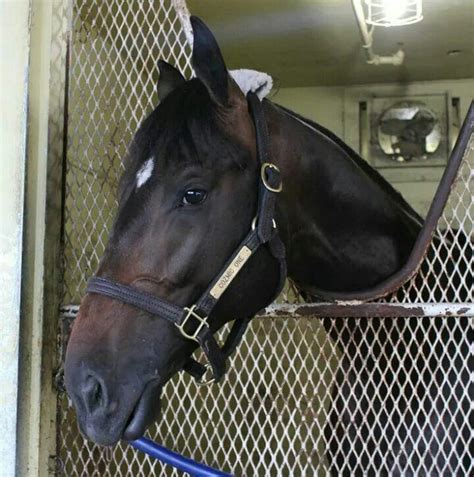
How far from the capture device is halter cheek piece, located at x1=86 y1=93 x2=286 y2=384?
1.13 meters

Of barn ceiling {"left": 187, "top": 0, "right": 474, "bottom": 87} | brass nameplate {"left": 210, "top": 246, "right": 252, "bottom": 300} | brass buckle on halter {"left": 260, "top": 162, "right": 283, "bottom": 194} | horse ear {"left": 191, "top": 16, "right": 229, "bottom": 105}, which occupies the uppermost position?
horse ear {"left": 191, "top": 16, "right": 229, "bottom": 105}

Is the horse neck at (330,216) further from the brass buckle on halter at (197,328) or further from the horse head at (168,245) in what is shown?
the brass buckle on halter at (197,328)

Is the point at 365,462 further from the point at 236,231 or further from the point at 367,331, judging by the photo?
the point at 236,231

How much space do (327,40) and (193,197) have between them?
8.76ft

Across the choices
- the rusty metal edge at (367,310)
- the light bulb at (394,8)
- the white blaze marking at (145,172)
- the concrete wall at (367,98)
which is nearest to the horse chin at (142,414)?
the white blaze marking at (145,172)

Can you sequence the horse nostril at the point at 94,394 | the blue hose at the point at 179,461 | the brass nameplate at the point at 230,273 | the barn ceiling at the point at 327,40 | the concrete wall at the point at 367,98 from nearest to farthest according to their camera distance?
the horse nostril at the point at 94,394 < the brass nameplate at the point at 230,273 < the blue hose at the point at 179,461 < the barn ceiling at the point at 327,40 < the concrete wall at the point at 367,98

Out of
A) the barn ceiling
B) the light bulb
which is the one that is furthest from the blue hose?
the barn ceiling

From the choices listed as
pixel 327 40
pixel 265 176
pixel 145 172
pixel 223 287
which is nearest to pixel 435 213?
pixel 265 176

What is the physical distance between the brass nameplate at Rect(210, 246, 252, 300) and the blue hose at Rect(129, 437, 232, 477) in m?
0.35

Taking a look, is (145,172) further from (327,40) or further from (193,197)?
(327,40)

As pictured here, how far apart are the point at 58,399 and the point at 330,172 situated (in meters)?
0.81

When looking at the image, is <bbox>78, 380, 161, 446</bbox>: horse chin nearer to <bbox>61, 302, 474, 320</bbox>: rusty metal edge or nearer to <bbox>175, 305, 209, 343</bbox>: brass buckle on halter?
<bbox>175, 305, 209, 343</bbox>: brass buckle on halter

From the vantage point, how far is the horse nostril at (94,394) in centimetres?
108

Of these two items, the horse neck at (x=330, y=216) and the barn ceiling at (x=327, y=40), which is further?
the barn ceiling at (x=327, y=40)
